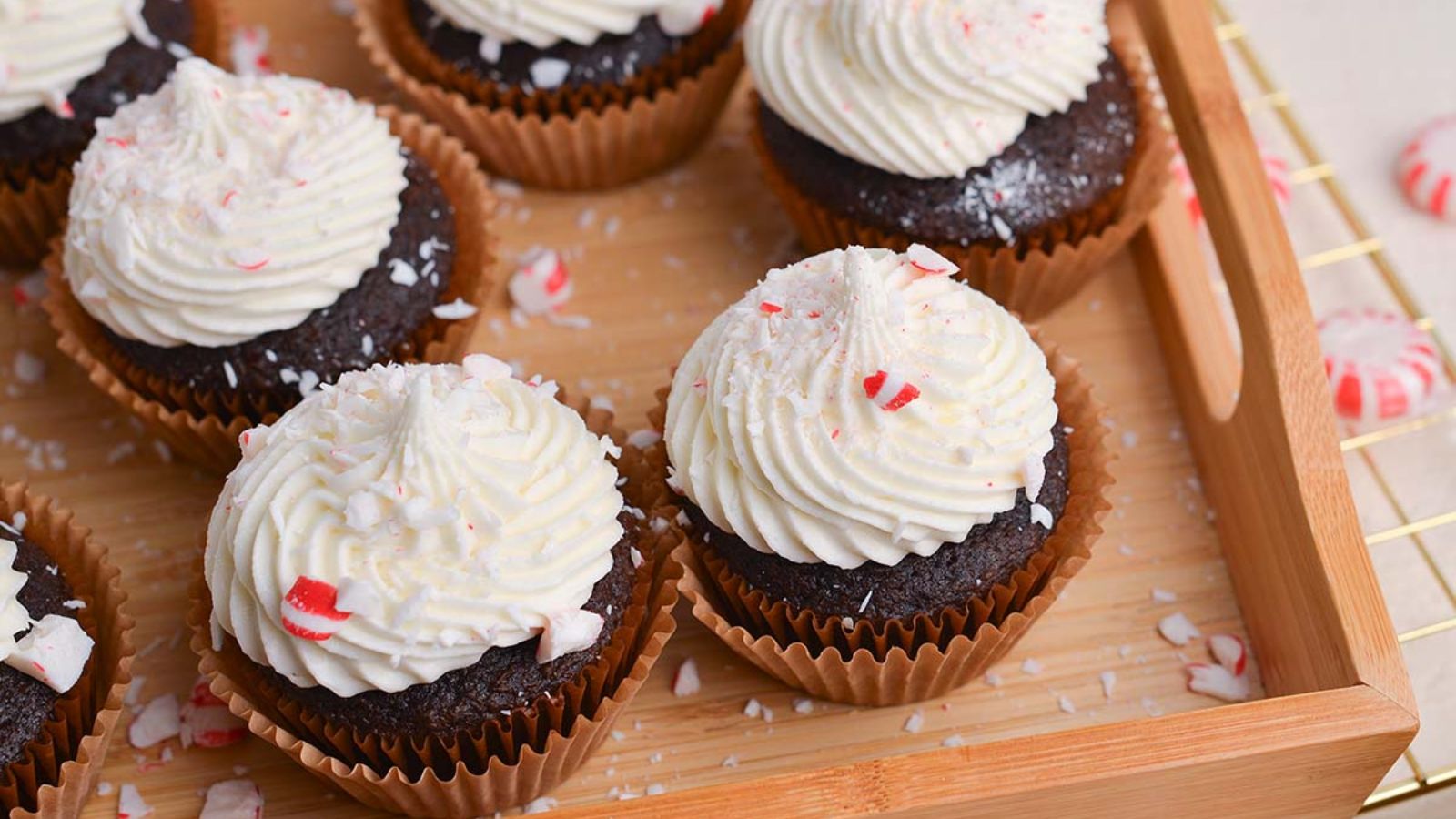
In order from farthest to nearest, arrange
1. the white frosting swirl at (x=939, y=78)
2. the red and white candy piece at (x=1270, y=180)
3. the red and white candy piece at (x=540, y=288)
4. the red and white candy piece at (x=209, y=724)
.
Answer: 1. the red and white candy piece at (x=1270, y=180)
2. the red and white candy piece at (x=540, y=288)
3. the white frosting swirl at (x=939, y=78)
4. the red and white candy piece at (x=209, y=724)

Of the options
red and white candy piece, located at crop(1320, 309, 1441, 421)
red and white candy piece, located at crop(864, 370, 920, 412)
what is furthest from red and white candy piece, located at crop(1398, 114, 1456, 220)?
red and white candy piece, located at crop(864, 370, 920, 412)

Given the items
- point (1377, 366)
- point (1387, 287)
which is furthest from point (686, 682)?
point (1387, 287)

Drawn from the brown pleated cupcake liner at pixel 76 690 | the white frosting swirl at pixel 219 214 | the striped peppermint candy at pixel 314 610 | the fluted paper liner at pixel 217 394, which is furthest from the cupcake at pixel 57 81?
the striped peppermint candy at pixel 314 610

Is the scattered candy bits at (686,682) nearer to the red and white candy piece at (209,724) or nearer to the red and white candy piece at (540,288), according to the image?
the red and white candy piece at (209,724)

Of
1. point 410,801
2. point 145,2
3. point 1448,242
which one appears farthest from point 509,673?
point 1448,242

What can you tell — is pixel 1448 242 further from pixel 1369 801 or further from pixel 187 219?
pixel 187 219

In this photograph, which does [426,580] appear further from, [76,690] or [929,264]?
[929,264]
